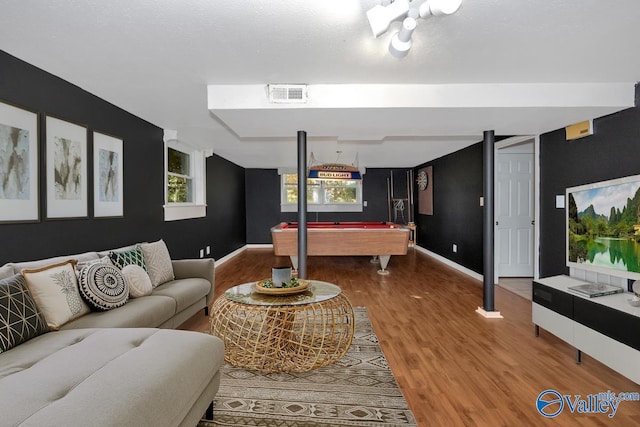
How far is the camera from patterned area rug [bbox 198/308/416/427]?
1833 millimetres

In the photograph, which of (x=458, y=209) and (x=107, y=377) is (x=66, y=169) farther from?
(x=458, y=209)

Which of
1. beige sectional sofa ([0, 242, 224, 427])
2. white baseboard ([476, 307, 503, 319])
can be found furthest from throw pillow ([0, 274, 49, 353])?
white baseboard ([476, 307, 503, 319])

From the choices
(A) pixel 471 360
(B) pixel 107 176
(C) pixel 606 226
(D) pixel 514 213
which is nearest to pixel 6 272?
(B) pixel 107 176

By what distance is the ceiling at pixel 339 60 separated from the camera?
1807mm

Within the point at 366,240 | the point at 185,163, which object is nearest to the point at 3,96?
the point at 185,163

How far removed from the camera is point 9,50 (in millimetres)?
2234

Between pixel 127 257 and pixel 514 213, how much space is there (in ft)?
16.9

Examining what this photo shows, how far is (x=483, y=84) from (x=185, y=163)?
4.35 metres

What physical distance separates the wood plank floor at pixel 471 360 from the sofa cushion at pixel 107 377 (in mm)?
1275

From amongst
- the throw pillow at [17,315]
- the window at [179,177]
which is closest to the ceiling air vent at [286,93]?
the throw pillow at [17,315]

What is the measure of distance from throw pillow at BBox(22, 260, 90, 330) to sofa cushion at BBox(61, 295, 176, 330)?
0.24 feet

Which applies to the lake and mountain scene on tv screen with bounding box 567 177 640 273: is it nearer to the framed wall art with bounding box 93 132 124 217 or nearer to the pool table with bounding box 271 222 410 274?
the pool table with bounding box 271 222 410 274

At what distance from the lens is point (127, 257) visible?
9.63 feet

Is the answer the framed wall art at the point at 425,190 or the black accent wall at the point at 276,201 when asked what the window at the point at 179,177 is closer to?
the black accent wall at the point at 276,201
